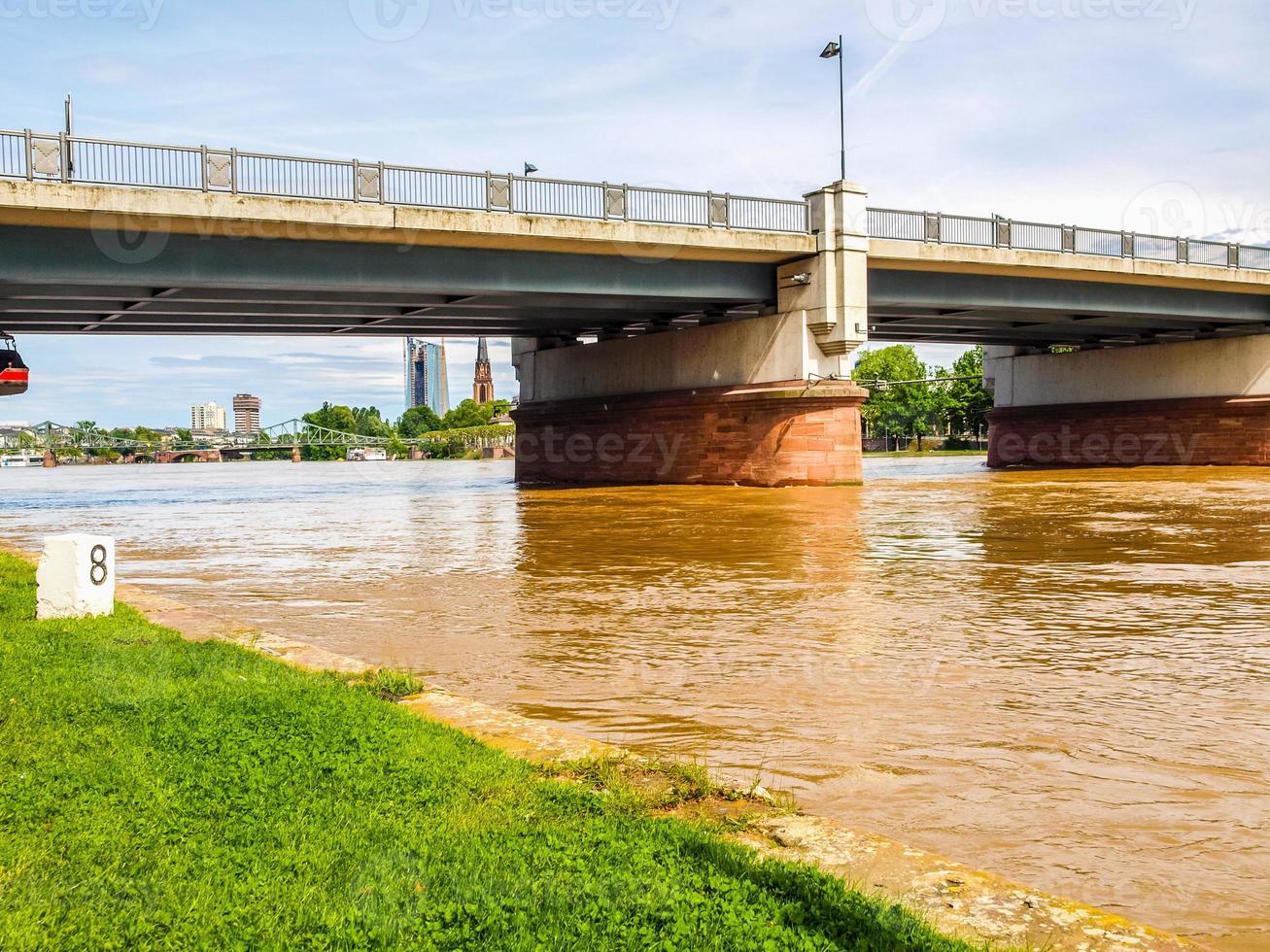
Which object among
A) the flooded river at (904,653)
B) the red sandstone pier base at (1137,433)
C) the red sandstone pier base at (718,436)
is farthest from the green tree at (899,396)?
the flooded river at (904,653)

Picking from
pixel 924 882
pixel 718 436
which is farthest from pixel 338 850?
pixel 718 436

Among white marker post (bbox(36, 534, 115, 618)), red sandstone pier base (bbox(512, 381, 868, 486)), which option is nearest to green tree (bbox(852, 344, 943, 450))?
red sandstone pier base (bbox(512, 381, 868, 486))

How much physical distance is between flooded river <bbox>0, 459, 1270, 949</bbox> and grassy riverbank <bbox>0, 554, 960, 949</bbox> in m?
1.30

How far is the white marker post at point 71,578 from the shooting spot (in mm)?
9867

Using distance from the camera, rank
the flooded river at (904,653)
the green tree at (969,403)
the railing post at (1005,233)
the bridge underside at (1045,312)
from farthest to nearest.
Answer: the green tree at (969,403), the bridge underside at (1045,312), the railing post at (1005,233), the flooded river at (904,653)

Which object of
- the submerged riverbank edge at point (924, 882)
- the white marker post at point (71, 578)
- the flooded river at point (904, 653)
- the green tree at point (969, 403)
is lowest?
the flooded river at point (904, 653)

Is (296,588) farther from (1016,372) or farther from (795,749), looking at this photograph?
(1016,372)

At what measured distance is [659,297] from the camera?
34.8 metres

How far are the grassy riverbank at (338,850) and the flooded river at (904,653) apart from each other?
4.26 ft

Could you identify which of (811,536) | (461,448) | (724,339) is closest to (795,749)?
Answer: (811,536)

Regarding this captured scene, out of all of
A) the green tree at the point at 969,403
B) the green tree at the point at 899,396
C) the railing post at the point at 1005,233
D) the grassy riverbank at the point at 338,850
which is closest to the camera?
the grassy riverbank at the point at 338,850

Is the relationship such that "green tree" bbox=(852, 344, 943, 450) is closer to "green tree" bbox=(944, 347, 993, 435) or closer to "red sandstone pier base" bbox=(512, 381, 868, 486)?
"green tree" bbox=(944, 347, 993, 435)

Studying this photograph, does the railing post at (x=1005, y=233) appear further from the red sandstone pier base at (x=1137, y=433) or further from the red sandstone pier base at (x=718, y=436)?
the red sandstone pier base at (x=1137, y=433)

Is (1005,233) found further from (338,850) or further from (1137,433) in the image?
(338,850)
